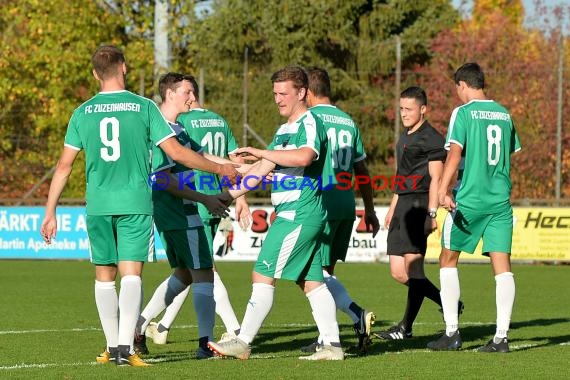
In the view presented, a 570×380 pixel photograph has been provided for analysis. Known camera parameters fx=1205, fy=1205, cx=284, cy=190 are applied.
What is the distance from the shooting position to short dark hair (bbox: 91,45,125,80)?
8.26 metres

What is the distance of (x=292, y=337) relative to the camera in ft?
35.6

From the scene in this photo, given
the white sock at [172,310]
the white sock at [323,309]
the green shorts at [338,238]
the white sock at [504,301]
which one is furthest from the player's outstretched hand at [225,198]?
the white sock at [504,301]

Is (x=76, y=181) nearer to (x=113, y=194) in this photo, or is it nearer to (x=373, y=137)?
(x=373, y=137)

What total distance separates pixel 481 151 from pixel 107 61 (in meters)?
3.09

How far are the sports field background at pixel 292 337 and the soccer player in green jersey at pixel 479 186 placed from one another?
57 centimetres

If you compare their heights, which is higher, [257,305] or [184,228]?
[184,228]

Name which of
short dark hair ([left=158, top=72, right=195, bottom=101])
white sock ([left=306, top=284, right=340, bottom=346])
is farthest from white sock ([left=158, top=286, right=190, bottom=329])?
white sock ([left=306, top=284, right=340, bottom=346])

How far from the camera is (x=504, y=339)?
9.31 m

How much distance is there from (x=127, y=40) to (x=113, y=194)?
27.9 m

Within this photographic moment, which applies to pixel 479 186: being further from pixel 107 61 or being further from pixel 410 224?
pixel 107 61

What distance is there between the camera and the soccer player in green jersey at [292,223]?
8.55 meters

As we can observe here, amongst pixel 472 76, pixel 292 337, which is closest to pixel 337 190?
pixel 472 76

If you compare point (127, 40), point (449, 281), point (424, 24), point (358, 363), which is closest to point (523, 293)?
point (449, 281)

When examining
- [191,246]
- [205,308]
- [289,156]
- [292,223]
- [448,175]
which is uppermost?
[289,156]
